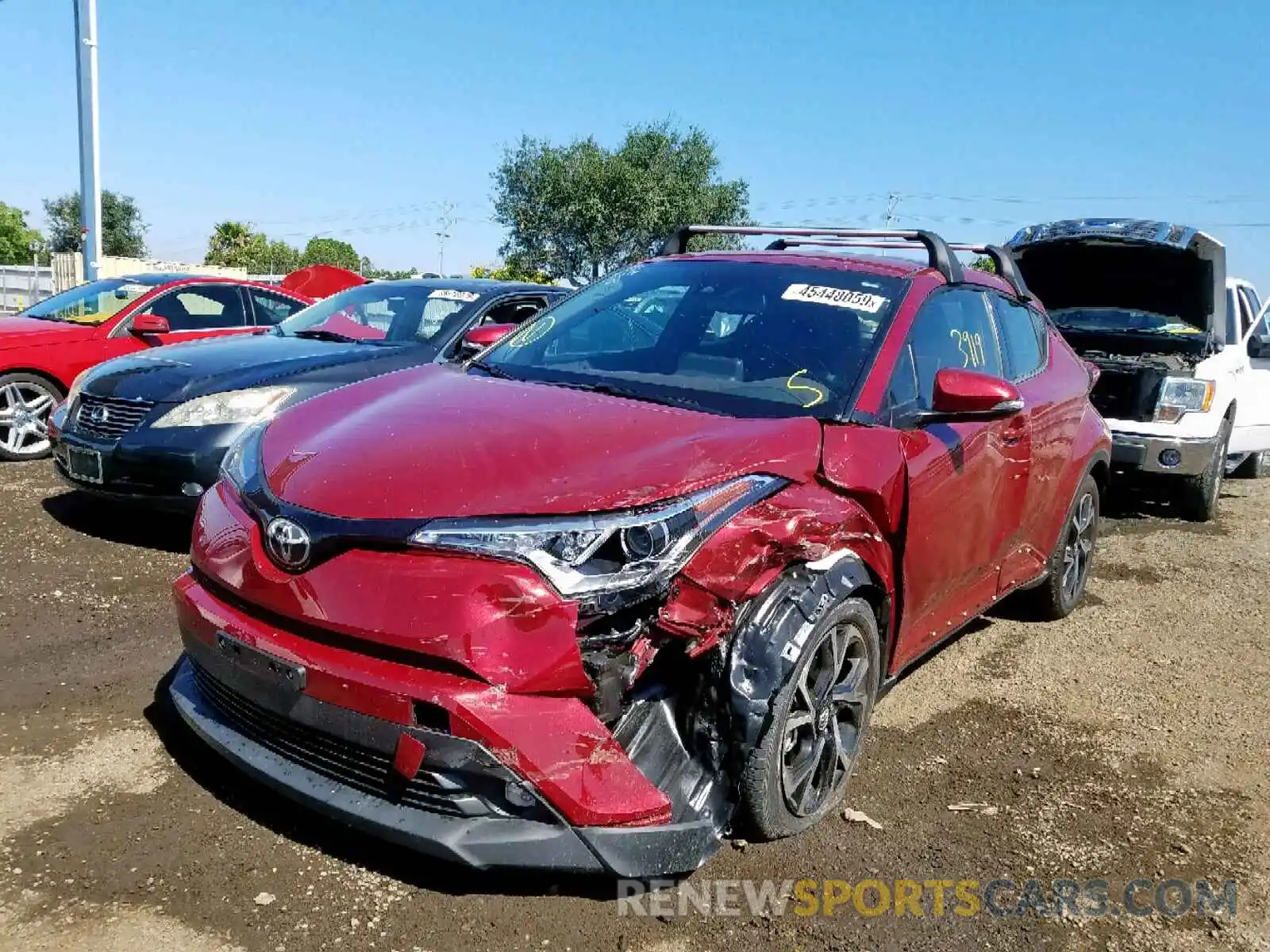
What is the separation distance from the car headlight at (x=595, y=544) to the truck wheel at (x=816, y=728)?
49cm

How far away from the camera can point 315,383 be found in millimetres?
5930

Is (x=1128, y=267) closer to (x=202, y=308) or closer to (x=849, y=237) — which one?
(x=849, y=237)

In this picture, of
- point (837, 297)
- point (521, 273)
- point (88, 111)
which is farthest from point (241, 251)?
point (837, 297)

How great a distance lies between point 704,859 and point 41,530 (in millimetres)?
4881

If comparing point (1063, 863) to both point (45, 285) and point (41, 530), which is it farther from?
point (45, 285)

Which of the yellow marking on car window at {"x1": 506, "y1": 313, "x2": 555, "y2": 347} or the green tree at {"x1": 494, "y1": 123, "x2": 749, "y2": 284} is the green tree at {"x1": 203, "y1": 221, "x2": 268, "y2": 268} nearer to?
the green tree at {"x1": 494, "y1": 123, "x2": 749, "y2": 284}

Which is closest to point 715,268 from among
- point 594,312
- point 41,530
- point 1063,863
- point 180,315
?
point 594,312

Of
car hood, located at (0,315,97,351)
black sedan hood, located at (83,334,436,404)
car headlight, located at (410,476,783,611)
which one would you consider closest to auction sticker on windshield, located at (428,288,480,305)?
black sedan hood, located at (83,334,436,404)

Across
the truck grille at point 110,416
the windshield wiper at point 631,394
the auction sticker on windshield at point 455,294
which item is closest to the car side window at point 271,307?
the auction sticker on windshield at point 455,294

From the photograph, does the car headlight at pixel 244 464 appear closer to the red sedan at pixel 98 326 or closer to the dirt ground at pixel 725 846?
the dirt ground at pixel 725 846

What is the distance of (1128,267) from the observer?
918cm

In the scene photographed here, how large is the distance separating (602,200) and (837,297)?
37.4 meters

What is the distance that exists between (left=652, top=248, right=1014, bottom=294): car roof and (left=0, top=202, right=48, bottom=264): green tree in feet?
221

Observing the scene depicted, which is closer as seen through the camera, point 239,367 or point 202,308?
point 239,367
